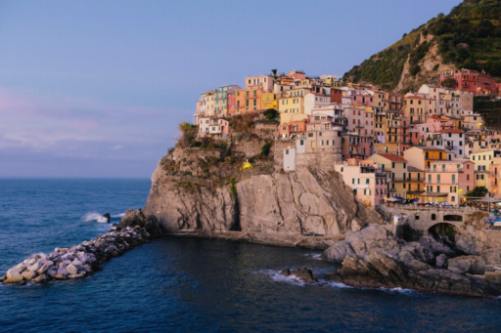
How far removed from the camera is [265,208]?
7544 centimetres

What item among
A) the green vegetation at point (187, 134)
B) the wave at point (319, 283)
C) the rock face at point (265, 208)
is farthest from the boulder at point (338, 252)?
the green vegetation at point (187, 134)

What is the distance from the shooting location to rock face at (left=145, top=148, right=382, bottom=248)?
229 ft

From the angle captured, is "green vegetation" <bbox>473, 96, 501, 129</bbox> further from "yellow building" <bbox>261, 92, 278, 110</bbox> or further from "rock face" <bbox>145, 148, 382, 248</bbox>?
"rock face" <bbox>145, 148, 382, 248</bbox>

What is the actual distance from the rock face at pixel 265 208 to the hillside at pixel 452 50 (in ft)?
176

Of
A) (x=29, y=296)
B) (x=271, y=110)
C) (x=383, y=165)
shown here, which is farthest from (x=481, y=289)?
(x=271, y=110)

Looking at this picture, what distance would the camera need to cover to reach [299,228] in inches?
2832

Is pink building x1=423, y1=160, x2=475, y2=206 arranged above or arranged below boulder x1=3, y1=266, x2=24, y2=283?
above

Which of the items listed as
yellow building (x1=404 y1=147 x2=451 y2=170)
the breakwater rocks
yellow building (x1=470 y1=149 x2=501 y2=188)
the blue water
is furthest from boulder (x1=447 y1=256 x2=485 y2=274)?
the breakwater rocks

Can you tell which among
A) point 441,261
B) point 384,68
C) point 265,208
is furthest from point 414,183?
point 384,68

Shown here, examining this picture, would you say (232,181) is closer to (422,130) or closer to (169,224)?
(169,224)

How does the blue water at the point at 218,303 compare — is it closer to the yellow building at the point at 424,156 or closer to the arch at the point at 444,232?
the arch at the point at 444,232

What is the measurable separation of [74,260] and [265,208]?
2881cm

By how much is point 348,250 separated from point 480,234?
14794 millimetres

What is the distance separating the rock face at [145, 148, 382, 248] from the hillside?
176 ft
